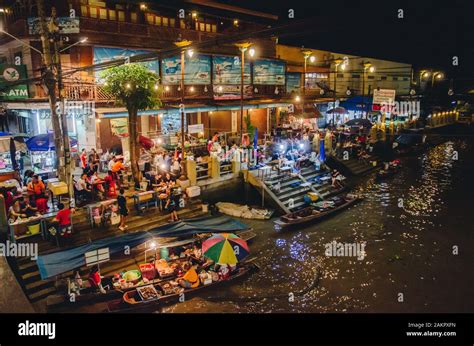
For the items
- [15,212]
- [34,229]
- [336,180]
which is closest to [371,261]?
[336,180]

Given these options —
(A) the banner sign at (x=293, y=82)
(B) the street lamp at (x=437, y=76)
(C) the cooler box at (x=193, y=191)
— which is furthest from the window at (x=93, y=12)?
(B) the street lamp at (x=437, y=76)

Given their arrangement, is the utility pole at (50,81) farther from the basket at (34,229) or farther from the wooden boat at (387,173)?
the wooden boat at (387,173)

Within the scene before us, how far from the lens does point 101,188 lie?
16.6 meters

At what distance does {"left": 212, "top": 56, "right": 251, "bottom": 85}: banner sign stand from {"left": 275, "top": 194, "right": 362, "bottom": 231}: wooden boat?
14.5 meters

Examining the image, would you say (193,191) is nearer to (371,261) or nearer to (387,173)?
(371,261)

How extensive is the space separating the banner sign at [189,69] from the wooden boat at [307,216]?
14279 mm

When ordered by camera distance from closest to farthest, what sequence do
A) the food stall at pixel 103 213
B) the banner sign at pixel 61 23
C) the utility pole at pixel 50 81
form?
the utility pole at pixel 50 81 → the food stall at pixel 103 213 → the banner sign at pixel 61 23

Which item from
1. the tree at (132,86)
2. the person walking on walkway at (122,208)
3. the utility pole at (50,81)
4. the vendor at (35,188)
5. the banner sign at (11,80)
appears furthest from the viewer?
the banner sign at (11,80)

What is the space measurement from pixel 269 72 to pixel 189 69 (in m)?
9.59

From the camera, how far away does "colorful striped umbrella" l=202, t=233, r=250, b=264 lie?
42.3 feet

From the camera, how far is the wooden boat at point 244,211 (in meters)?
20.3

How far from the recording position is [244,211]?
2067 centimetres
